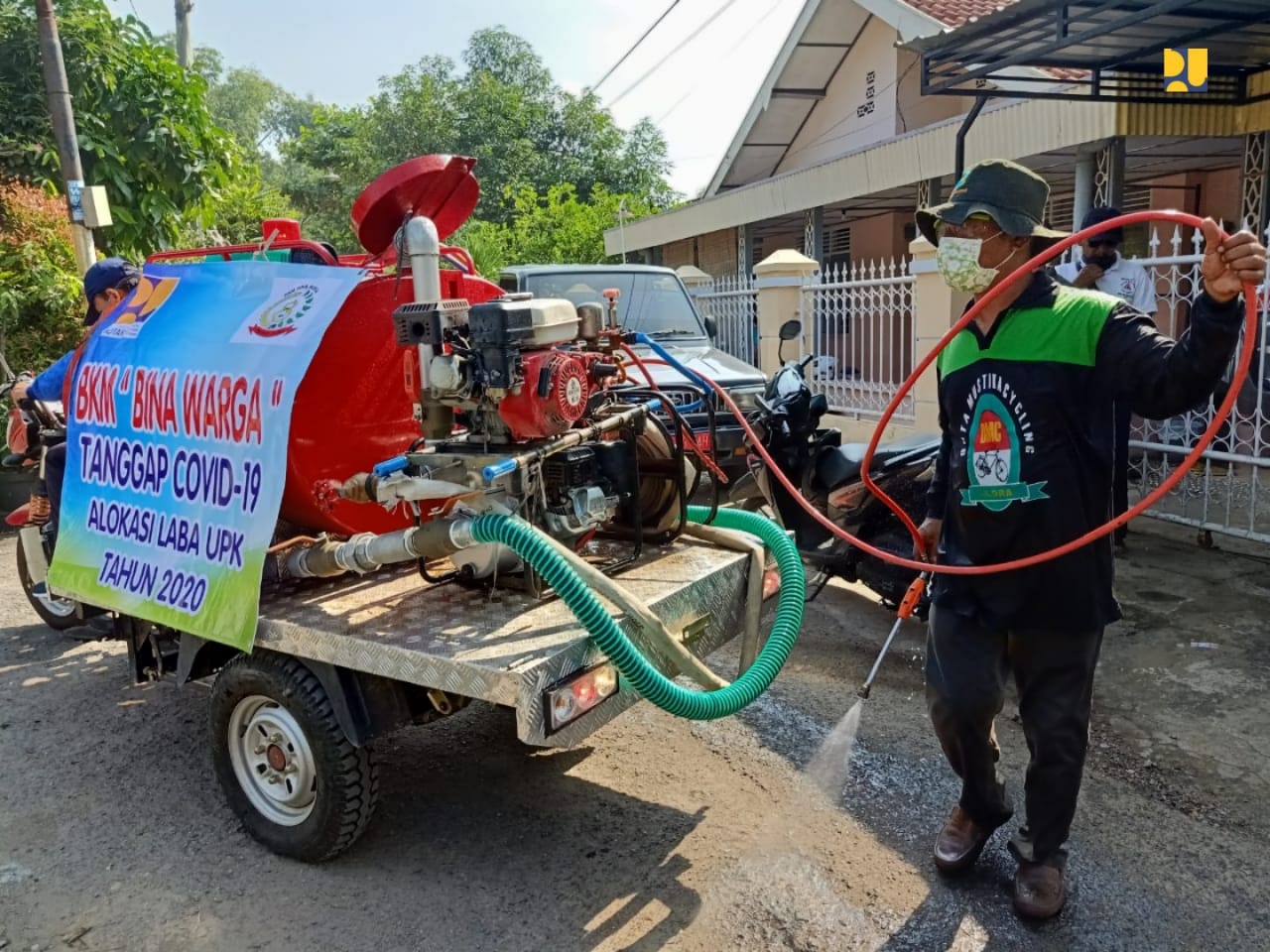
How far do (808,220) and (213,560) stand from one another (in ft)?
40.6

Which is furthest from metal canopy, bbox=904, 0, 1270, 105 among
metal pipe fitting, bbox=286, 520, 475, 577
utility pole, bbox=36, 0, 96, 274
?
utility pole, bbox=36, 0, 96, 274

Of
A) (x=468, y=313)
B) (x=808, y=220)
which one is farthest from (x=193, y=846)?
(x=808, y=220)

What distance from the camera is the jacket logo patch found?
8.62ft

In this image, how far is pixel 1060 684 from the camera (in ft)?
8.82

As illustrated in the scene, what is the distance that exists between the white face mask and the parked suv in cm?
409

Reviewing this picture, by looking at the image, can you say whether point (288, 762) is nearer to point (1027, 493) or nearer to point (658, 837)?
point (658, 837)

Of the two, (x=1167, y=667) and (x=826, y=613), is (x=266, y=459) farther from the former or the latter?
(x=1167, y=667)

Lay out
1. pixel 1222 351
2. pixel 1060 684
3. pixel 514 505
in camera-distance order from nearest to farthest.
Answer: pixel 1222 351, pixel 1060 684, pixel 514 505

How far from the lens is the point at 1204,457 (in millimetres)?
5992

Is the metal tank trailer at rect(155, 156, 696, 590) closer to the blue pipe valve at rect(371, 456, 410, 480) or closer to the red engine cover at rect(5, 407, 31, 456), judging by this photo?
the blue pipe valve at rect(371, 456, 410, 480)

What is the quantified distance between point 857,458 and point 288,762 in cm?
310

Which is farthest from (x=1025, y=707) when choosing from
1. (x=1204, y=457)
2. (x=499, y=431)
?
(x=1204, y=457)

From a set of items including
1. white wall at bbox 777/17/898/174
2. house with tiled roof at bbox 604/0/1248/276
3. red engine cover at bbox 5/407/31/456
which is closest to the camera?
red engine cover at bbox 5/407/31/456

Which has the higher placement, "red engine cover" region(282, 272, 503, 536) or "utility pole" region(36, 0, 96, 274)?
"utility pole" region(36, 0, 96, 274)
